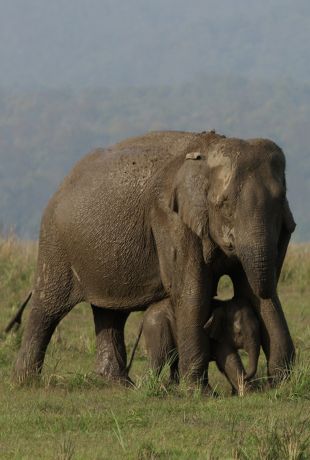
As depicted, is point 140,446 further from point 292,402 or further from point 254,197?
point 254,197

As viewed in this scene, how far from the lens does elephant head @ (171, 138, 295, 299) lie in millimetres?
8664

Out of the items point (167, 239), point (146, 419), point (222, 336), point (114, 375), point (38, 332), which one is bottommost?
point (114, 375)

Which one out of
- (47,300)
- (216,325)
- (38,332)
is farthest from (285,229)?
(38,332)

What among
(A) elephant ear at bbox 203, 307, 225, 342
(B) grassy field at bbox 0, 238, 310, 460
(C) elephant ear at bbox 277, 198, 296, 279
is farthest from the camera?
(A) elephant ear at bbox 203, 307, 225, 342

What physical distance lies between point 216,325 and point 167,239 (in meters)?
0.71

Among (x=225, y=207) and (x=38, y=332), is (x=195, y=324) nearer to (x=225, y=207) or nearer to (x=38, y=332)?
(x=225, y=207)

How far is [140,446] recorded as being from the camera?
6828 mm

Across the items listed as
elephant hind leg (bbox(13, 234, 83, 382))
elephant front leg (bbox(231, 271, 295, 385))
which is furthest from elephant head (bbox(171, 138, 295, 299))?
elephant hind leg (bbox(13, 234, 83, 382))

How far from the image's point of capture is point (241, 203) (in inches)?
347

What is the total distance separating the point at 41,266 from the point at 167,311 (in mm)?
1375

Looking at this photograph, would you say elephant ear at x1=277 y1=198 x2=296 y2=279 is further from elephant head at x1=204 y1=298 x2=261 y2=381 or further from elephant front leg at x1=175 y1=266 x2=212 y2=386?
elephant front leg at x1=175 y1=266 x2=212 y2=386

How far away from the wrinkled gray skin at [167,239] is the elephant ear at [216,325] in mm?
46

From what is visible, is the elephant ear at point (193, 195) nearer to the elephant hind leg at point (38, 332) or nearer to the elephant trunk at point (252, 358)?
the elephant trunk at point (252, 358)

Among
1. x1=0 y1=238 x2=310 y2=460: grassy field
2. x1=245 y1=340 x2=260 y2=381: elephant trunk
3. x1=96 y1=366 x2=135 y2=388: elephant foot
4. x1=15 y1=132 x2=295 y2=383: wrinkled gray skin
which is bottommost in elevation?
x1=96 y1=366 x2=135 y2=388: elephant foot
